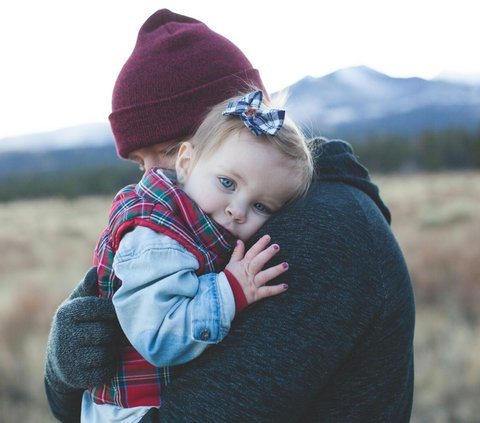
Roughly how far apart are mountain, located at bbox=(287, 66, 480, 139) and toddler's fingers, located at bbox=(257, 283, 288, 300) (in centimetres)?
11388

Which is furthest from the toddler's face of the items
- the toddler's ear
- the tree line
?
the tree line

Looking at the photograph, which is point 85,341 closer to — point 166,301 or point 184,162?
point 166,301

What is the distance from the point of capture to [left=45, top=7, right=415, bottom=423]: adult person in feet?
4.23

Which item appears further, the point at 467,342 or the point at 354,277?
the point at 467,342

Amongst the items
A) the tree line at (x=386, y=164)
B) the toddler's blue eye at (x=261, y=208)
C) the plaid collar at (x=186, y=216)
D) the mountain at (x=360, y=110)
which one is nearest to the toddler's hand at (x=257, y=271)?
the plaid collar at (x=186, y=216)

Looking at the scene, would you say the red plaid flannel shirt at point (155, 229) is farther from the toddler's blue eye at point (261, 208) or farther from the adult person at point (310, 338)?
the toddler's blue eye at point (261, 208)

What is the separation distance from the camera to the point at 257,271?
1414 millimetres

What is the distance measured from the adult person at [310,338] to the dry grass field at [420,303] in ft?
10.6

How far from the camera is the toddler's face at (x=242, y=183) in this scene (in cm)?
167

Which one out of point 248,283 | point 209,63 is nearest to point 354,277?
point 248,283

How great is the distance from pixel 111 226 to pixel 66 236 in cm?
1242

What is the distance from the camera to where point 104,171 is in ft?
120

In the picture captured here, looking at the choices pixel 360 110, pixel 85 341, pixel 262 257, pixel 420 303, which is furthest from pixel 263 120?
pixel 360 110

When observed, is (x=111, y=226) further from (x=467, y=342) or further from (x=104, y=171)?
(x=104, y=171)
